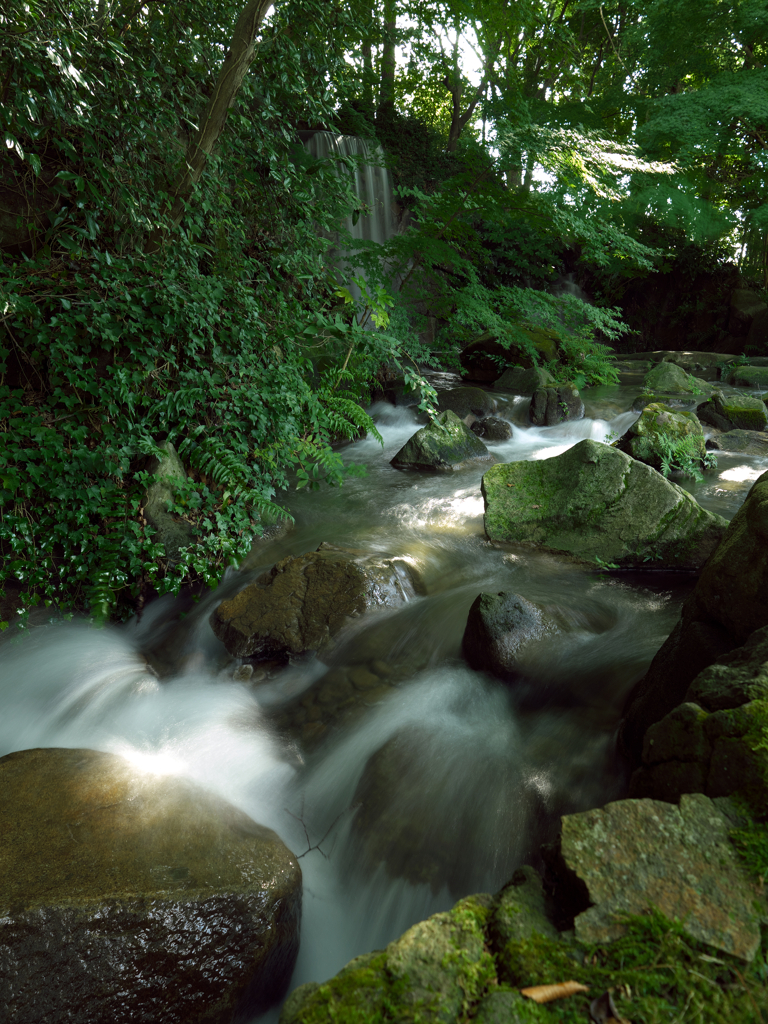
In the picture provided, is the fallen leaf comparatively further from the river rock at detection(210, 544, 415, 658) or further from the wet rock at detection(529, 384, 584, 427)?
the wet rock at detection(529, 384, 584, 427)

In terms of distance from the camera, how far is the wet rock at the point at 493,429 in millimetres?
9656

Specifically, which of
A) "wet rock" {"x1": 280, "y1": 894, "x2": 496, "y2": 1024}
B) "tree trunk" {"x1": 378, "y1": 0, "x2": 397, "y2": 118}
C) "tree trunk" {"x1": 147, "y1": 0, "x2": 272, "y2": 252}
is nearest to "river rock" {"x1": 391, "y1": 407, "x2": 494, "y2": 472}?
"tree trunk" {"x1": 147, "y1": 0, "x2": 272, "y2": 252}

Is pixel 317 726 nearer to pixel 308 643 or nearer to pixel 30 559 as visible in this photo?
pixel 308 643

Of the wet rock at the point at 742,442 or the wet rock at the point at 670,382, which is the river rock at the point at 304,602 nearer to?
the wet rock at the point at 742,442

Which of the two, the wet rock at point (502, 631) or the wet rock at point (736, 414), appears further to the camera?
the wet rock at point (736, 414)

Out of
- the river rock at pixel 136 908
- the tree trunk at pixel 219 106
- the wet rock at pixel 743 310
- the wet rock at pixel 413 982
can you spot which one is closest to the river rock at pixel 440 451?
the tree trunk at pixel 219 106

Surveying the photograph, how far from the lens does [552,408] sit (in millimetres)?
10352

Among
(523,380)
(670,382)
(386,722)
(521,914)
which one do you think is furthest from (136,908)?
(670,382)

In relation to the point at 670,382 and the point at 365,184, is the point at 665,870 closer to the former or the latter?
the point at 670,382

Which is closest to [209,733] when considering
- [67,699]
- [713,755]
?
[67,699]

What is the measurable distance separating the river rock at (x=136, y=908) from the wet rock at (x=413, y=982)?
1011mm

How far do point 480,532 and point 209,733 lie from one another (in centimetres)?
343

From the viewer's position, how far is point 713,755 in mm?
1688

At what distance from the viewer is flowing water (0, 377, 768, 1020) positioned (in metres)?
2.67
